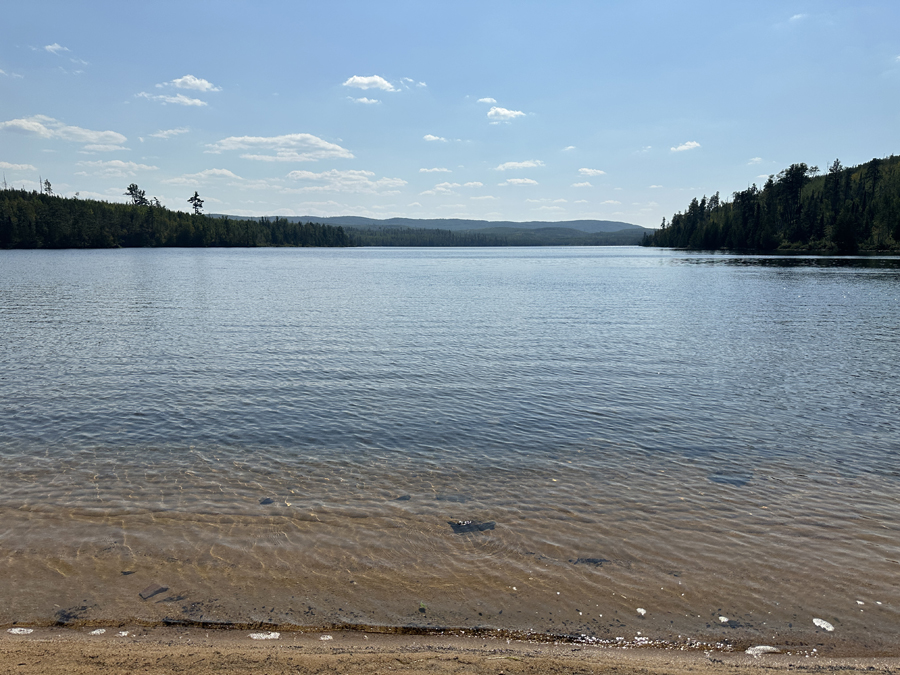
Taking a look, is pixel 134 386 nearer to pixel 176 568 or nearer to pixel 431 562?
pixel 176 568

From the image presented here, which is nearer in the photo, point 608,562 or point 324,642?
point 324,642

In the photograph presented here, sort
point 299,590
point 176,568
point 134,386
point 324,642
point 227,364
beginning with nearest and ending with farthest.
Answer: point 324,642 → point 299,590 → point 176,568 → point 134,386 → point 227,364

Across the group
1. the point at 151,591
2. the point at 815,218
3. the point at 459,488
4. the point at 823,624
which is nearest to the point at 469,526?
the point at 459,488

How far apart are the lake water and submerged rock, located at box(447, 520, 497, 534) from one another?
Result: 157 millimetres

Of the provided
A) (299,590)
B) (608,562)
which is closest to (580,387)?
(608,562)

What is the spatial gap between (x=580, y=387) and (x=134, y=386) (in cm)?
1557

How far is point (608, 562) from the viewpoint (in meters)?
8.33

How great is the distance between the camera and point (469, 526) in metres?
9.55

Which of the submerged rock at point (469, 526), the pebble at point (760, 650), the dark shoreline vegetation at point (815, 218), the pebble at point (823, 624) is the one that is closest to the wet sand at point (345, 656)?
the pebble at point (760, 650)

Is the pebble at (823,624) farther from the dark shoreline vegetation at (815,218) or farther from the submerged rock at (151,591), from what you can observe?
the dark shoreline vegetation at (815,218)

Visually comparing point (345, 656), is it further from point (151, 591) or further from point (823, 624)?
point (823, 624)

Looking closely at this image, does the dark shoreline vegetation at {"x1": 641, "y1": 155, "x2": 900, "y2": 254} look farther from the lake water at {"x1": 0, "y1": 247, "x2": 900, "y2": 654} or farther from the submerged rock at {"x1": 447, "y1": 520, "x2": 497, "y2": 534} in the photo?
the submerged rock at {"x1": 447, "y1": 520, "x2": 497, "y2": 534}

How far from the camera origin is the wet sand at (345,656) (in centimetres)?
577

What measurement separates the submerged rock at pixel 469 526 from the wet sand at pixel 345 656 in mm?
2886
